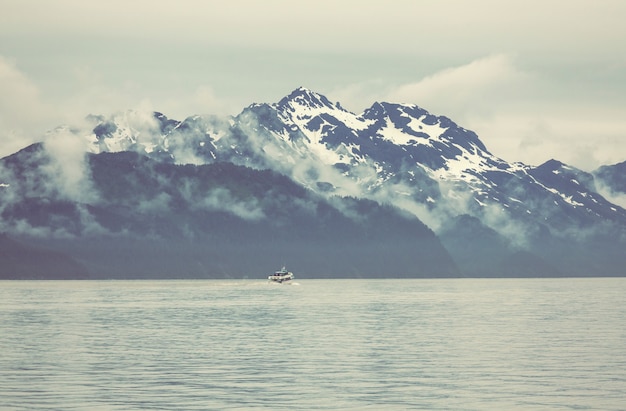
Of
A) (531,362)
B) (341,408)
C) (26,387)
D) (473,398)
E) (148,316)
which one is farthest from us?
(148,316)

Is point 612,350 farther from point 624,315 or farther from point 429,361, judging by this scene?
point 624,315

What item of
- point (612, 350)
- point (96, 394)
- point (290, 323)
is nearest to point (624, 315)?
point (290, 323)

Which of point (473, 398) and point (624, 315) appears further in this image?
point (624, 315)

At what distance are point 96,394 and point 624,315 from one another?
13289 cm

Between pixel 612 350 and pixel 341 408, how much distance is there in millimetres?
51519

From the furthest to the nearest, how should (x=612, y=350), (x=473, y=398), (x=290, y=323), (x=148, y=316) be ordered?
(x=148, y=316) < (x=290, y=323) < (x=612, y=350) < (x=473, y=398)

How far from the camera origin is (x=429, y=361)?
10375 cm

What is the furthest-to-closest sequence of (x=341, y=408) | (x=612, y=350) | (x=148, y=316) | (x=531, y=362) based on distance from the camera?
(x=148, y=316)
(x=612, y=350)
(x=531, y=362)
(x=341, y=408)

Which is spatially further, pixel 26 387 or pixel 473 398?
pixel 26 387

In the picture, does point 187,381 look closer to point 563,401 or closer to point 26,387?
point 26,387

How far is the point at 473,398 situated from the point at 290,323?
89.4 meters

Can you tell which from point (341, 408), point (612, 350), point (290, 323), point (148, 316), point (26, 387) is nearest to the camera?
point (341, 408)

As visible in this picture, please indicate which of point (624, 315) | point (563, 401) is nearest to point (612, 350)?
point (563, 401)

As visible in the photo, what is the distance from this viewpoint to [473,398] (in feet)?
255
